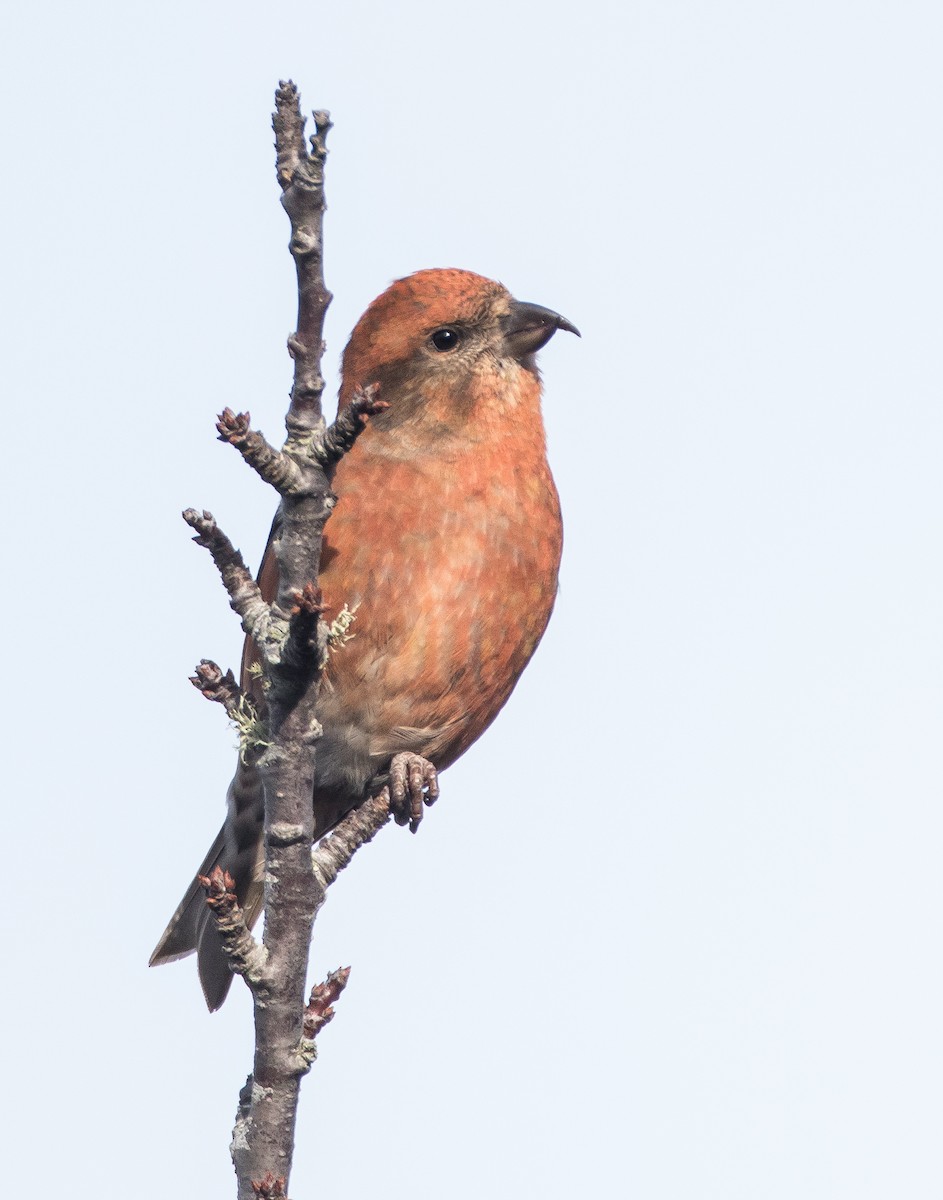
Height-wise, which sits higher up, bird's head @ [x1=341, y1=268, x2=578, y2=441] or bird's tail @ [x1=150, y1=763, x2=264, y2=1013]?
bird's head @ [x1=341, y1=268, x2=578, y2=441]

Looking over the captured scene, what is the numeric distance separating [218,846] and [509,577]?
5.37 ft

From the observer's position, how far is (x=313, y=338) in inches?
131

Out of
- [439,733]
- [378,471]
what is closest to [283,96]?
[378,471]

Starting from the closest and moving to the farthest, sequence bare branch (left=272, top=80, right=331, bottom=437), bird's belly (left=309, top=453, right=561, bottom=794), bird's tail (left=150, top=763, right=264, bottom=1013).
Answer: bare branch (left=272, top=80, right=331, bottom=437) → bird's belly (left=309, top=453, right=561, bottom=794) → bird's tail (left=150, top=763, right=264, bottom=1013)

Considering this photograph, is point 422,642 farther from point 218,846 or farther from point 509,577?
point 218,846

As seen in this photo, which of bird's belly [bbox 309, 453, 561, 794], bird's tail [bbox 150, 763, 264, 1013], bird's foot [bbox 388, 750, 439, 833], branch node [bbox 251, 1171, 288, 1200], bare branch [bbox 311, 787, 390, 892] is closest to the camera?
branch node [bbox 251, 1171, 288, 1200]

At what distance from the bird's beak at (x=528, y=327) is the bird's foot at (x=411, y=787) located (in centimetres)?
162

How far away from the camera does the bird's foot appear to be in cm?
463

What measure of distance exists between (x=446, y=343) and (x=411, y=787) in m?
1.69

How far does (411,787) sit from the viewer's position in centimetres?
474

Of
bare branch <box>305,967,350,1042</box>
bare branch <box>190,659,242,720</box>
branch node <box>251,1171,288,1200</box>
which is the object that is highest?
bare branch <box>190,659,242,720</box>

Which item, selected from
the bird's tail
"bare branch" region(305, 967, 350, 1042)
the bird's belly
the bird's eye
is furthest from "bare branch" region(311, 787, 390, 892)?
the bird's eye

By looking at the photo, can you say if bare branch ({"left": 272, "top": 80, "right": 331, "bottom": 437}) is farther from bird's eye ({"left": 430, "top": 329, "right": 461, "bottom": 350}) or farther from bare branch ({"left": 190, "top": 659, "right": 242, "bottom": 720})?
bird's eye ({"left": 430, "top": 329, "right": 461, "bottom": 350})

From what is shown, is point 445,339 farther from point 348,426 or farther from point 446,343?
point 348,426
